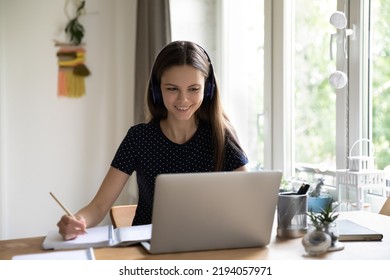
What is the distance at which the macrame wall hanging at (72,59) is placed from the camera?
3.33 meters

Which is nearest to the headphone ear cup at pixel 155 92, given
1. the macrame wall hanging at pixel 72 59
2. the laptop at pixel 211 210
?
the laptop at pixel 211 210

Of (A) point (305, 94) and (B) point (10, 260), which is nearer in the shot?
(B) point (10, 260)

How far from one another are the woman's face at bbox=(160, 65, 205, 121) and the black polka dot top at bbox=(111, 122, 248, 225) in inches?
6.0

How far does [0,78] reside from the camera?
317 centimetres

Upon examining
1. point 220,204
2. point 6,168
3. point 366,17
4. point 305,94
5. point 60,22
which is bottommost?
point 6,168

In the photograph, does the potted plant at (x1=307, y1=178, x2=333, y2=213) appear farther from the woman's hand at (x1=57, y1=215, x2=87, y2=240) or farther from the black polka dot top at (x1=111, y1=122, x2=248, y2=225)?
the woman's hand at (x1=57, y1=215, x2=87, y2=240)

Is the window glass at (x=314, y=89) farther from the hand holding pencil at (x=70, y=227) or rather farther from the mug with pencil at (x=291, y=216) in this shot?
the hand holding pencil at (x=70, y=227)

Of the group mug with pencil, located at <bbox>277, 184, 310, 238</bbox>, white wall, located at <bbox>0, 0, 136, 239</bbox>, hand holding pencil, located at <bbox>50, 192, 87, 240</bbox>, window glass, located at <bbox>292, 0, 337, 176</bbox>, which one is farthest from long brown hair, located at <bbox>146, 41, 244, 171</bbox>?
white wall, located at <bbox>0, 0, 136, 239</bbox>

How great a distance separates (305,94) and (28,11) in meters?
2.01

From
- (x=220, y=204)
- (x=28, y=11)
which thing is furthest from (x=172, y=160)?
(x=28, y=11)

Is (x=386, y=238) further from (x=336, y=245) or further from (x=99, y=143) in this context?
(x=99, y=143)

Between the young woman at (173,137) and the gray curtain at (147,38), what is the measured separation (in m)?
1.34

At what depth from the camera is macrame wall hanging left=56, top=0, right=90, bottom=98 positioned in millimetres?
3326

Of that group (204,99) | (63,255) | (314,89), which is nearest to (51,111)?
(314,89)
